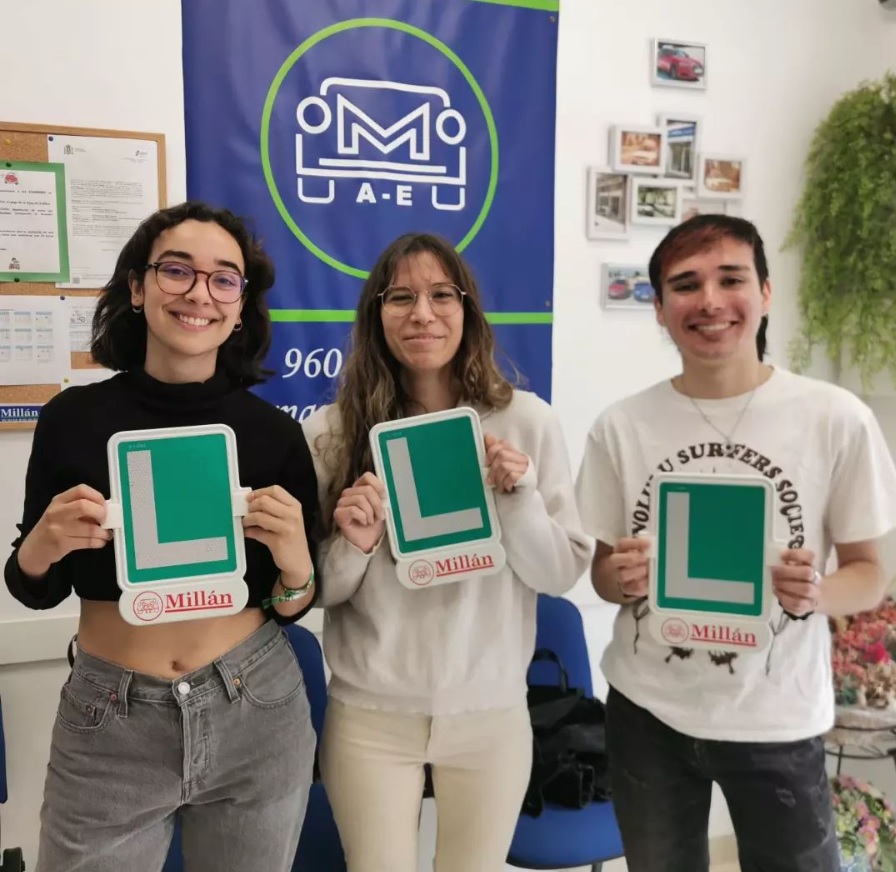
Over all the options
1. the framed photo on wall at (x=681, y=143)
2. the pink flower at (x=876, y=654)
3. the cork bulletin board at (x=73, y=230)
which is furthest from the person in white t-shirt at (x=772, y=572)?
the cork bulletin board at (x=73, y=230)

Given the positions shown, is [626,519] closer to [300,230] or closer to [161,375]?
[161,375]

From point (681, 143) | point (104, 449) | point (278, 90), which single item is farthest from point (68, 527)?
point (681, 143)

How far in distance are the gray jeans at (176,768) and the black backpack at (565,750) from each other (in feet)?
2.93

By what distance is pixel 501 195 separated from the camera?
2.68 meters

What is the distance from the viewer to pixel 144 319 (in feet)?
5.10

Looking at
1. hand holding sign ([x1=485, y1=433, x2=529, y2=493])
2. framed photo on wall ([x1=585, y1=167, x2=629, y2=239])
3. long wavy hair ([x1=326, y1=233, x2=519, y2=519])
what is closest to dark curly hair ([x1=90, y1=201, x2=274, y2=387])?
long wavy hair ([x1=326, y1=233, x2=519, y2=519])

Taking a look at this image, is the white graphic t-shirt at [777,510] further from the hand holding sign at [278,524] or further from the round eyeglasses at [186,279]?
the round eyeglasses at [186,279]

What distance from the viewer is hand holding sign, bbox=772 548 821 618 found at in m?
1.44

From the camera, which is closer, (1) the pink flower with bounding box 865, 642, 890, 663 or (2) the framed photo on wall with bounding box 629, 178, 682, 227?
(1) the pink flower with bounding box 865, 642, 890, 663

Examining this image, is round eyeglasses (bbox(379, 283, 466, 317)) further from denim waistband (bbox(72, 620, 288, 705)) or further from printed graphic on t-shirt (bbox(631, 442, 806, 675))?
denim waistband (bbox(72, 620, 288, 705))

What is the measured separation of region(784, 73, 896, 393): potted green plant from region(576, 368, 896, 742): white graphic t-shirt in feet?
4.68

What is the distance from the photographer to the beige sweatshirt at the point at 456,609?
1.59 m

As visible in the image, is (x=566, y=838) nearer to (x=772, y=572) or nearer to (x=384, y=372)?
(x=772, y=572)

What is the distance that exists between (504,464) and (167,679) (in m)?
0.70
